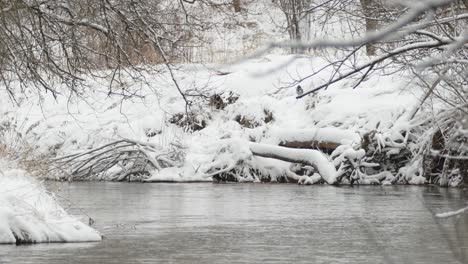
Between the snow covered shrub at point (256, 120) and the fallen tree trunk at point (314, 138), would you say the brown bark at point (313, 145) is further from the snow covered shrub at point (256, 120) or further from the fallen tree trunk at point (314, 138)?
the snow covered shrub at point (256, 120)

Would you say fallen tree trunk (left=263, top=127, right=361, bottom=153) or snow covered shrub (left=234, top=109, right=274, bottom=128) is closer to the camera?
fallen tree trunk (left=263, top=127, right=361, bottom=153)

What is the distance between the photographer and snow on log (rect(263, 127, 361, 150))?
22312 millimetres

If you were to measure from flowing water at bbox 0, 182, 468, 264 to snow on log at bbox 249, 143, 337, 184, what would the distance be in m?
1.71

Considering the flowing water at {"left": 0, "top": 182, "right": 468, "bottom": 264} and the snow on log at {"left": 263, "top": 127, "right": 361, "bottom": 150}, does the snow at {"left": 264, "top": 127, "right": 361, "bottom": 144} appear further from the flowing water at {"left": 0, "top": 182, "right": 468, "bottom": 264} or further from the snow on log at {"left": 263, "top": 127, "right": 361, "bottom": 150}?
the flowing water at {"left": 0, "top": 182, "right": 468, "bottom": 264}

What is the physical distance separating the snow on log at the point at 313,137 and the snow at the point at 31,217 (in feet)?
40.0

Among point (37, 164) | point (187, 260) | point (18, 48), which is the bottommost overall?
point (187, 260)

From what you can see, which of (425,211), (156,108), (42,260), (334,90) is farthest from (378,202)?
(156,108)

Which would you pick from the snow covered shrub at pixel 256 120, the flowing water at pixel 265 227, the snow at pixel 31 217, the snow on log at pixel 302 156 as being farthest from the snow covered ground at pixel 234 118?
the snow at pixel 31 217

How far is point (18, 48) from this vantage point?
12.0 meters

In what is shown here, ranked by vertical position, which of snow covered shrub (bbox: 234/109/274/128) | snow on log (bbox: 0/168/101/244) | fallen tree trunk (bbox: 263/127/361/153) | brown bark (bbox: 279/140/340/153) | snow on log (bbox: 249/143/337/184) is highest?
snow covered shrub (bbox: 234/109/274/128)

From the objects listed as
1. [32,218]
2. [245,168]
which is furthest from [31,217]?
[245,168]

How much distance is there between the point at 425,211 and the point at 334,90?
1198cm

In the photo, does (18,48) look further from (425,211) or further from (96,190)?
(96,190)

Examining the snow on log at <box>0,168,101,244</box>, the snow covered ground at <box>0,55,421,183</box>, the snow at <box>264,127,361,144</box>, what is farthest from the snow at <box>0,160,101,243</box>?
the snow at <box>264,127,361,144</box>
